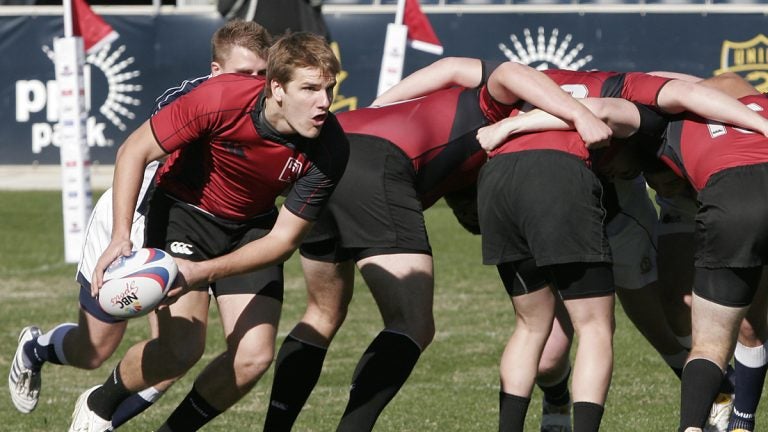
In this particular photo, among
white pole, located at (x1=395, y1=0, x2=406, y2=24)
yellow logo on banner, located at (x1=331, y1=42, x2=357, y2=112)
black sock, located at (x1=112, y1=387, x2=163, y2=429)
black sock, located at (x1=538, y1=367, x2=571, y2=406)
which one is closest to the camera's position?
black sock, located at (x1=112, y1=387, x2=163, y2=429)

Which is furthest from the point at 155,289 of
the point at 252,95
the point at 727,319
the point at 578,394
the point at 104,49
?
the point at 104,49

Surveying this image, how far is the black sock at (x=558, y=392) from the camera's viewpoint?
247 inches

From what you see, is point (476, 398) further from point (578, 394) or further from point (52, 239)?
point (52, 239)

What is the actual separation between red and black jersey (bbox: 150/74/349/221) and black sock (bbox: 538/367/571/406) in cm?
153

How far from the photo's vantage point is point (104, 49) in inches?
684

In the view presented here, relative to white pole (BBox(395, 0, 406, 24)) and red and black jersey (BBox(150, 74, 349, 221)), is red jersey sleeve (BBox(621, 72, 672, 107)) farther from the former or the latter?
white pole (BBox(395, 0, 406, 24))

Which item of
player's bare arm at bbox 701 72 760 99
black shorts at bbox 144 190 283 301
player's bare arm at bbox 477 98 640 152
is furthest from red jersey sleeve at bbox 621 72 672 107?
black shorts at bbox 144 190 283 301

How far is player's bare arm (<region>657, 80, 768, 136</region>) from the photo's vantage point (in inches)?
215

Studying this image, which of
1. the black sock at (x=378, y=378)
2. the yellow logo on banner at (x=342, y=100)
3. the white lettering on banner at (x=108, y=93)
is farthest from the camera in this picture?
the white lettering on banner at (x=108, y=93)

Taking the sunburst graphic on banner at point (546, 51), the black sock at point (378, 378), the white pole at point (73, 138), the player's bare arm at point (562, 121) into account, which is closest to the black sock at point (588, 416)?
the black sock at point (378, 378)

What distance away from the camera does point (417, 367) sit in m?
8.38

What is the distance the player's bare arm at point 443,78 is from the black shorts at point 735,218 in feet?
3.74

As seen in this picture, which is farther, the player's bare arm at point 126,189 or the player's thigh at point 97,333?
the player's thigh at point 97,333

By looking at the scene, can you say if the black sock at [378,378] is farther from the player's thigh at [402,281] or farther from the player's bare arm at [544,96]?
the player's bare arm at [544,96]
